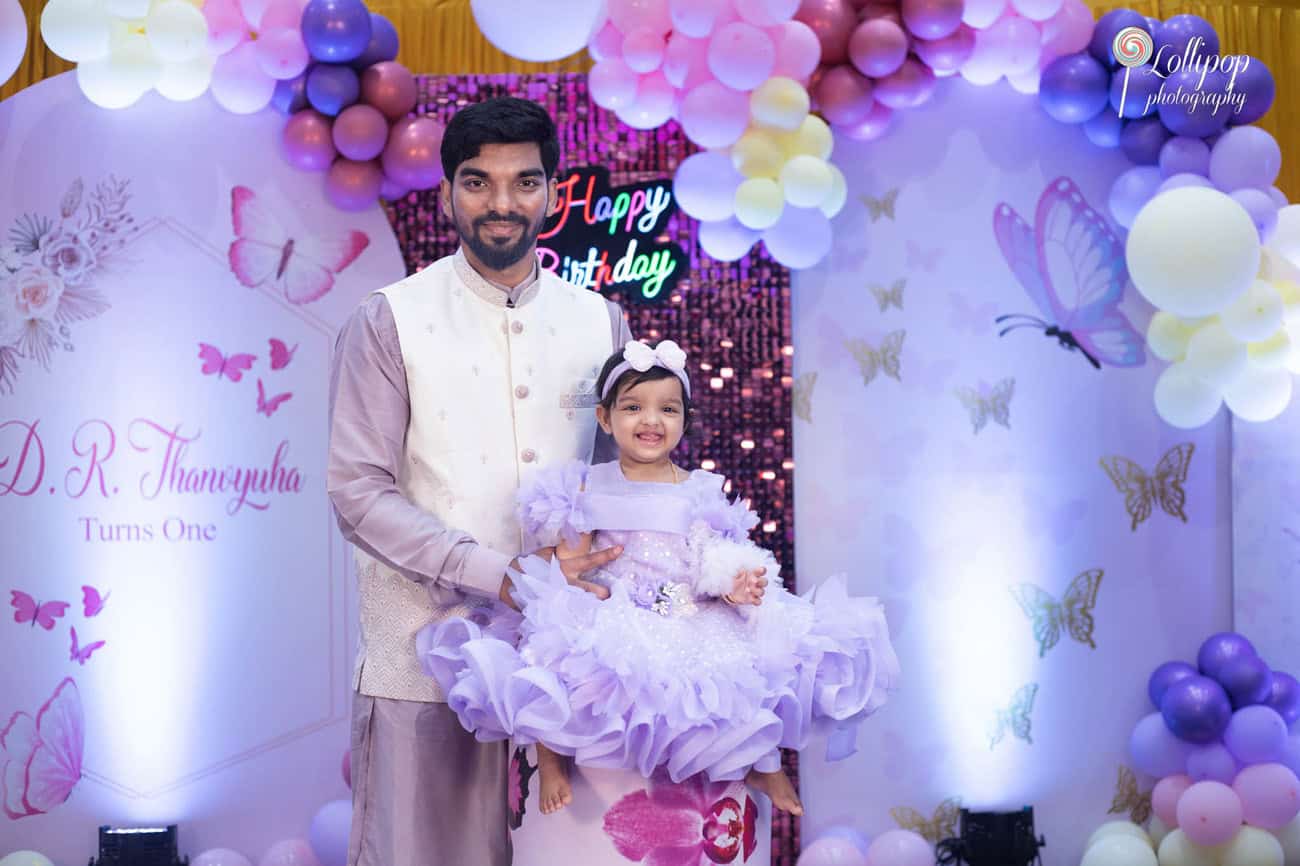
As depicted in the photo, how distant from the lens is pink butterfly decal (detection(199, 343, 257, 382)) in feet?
17.2

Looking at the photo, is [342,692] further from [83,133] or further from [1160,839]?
[1160,839]

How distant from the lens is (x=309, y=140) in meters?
4.99

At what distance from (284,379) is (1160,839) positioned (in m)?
3.70

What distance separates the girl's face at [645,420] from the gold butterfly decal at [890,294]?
2712mm

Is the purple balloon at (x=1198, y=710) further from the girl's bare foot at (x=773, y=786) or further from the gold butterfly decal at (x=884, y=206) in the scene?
the girl's bare foot at (x=773, y=786)

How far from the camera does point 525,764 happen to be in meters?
2.53

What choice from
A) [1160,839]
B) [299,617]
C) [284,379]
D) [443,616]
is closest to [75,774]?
[299,617]

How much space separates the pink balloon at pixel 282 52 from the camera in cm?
482

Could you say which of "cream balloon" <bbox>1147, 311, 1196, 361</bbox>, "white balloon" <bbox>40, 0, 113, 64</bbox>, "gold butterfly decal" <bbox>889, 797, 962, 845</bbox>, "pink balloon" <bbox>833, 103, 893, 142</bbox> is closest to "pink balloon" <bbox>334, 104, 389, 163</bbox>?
"white balloon" <bbox>40, 0, 113, 64</bbox>

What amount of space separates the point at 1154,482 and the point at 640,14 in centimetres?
265

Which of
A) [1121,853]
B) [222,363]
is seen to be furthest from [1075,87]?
[222,363]

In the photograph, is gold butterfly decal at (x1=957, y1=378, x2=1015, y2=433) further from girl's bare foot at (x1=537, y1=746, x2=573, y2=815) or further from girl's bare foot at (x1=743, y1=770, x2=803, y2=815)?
girl's bare foot at (x1=537, y1=746, x2=573, y2=815)

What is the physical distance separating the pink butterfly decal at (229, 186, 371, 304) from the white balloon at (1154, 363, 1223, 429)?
2.99 m

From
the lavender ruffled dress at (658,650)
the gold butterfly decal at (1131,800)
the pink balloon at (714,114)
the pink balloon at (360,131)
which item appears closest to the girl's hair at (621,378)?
the lavender ruffled dress at (658,650)
